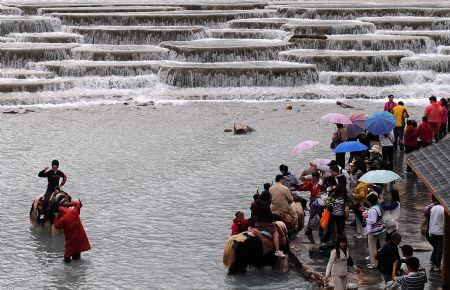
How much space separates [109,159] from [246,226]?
34.0 feet

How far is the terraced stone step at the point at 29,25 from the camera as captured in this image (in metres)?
52.4

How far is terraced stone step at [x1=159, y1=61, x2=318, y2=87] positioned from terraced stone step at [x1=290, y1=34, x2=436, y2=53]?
212 inches

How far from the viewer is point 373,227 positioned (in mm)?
17828

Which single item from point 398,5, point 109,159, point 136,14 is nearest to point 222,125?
point 109,159

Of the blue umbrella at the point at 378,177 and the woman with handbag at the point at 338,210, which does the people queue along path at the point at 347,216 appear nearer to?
the woman with handbag at the point at 338,210

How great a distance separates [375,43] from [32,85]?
14957mm

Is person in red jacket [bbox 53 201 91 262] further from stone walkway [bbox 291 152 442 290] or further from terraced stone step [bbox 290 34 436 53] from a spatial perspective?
terraced stone step [bbox 290 34 436 53]

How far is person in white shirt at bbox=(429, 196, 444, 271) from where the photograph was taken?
56.5 feet

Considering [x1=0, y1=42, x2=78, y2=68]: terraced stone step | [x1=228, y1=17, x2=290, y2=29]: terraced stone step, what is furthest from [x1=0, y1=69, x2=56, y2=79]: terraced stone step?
[x1=228, y1=17, x2=290, y2=29]: terraced stone step

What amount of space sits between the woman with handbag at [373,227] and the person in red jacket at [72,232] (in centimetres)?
511

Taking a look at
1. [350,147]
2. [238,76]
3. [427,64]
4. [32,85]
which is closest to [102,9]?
[32,85]

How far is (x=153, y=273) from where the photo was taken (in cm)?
1873

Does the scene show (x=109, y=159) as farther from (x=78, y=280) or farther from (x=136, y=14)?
(x=136, y=14)

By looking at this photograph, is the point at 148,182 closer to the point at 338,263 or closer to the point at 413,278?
the point at 338,263
